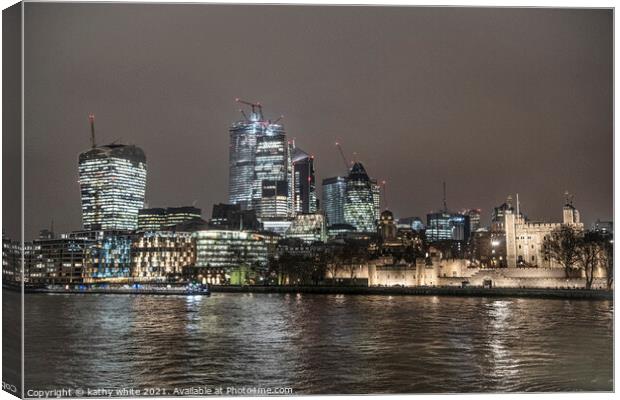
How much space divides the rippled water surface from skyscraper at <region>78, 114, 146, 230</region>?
302cm

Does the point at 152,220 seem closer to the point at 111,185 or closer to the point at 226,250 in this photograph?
the point at 226,250

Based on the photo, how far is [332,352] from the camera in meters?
9.99

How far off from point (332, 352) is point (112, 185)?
13.5 metres

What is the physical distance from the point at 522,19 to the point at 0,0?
418cm

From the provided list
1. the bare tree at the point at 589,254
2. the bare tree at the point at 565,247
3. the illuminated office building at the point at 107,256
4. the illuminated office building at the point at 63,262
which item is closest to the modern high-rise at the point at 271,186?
the illuminated office building at the point at 107,256

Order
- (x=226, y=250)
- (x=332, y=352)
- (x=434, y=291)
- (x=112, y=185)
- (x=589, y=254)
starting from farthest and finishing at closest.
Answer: (x=226, y=250)
(x=434, y=291)
(x=589, y=254)
(x=112, y=185)
(x=332, y=352)

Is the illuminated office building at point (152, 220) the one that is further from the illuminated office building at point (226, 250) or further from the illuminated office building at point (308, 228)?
the illuminated office building at point (308, 228)

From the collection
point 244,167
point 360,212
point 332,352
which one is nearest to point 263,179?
point 244,167

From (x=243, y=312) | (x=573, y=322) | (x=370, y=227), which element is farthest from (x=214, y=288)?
(x=573, y=322)

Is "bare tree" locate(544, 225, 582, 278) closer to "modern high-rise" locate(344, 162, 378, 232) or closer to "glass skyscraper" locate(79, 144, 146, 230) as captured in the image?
"modern high-rise" locate(344, 162, 378, 232)

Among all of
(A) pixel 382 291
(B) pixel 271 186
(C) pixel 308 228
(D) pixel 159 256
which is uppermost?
(B) pixel 271 186

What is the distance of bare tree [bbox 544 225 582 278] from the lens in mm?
27156

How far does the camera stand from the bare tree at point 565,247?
2716cm

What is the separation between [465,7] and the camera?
714 cm
